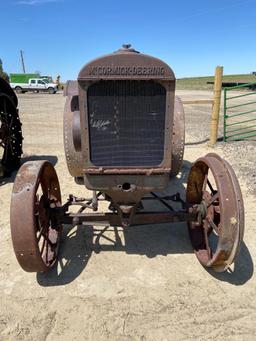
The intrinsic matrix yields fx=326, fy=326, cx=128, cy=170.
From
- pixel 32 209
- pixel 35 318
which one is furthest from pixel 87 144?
pixel 35 318

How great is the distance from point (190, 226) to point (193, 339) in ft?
4.62

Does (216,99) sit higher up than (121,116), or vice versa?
Result: (121,116)

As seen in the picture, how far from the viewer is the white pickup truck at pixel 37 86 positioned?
116 ft

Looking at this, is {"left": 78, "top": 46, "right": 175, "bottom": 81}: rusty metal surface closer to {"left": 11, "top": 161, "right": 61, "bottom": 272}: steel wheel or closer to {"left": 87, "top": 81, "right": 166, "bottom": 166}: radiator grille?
{"left": 87, "top": 81, "right": 166, "bottom": 166}: radiator grille

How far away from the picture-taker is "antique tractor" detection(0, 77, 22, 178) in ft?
19.0

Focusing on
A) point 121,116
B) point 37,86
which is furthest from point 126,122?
point 37,86

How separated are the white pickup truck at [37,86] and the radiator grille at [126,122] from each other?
34174 millimetres

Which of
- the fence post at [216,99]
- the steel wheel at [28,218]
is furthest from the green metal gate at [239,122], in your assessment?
the steel wheel at [28,218]

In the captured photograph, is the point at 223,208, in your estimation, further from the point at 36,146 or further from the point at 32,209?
the point at 36,146

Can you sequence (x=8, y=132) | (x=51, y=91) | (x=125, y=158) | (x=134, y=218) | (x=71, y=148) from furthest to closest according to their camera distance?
(x=51, y=91), (x=8, y=132), (x=71, y=148), (x=134, y=218), (x=125, y=158)

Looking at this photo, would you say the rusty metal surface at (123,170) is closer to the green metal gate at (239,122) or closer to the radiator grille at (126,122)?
the radiator grille at (126,122)

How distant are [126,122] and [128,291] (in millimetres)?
1466

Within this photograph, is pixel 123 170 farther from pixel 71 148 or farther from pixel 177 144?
pixel 177 144

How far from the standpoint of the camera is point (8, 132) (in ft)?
19.5
